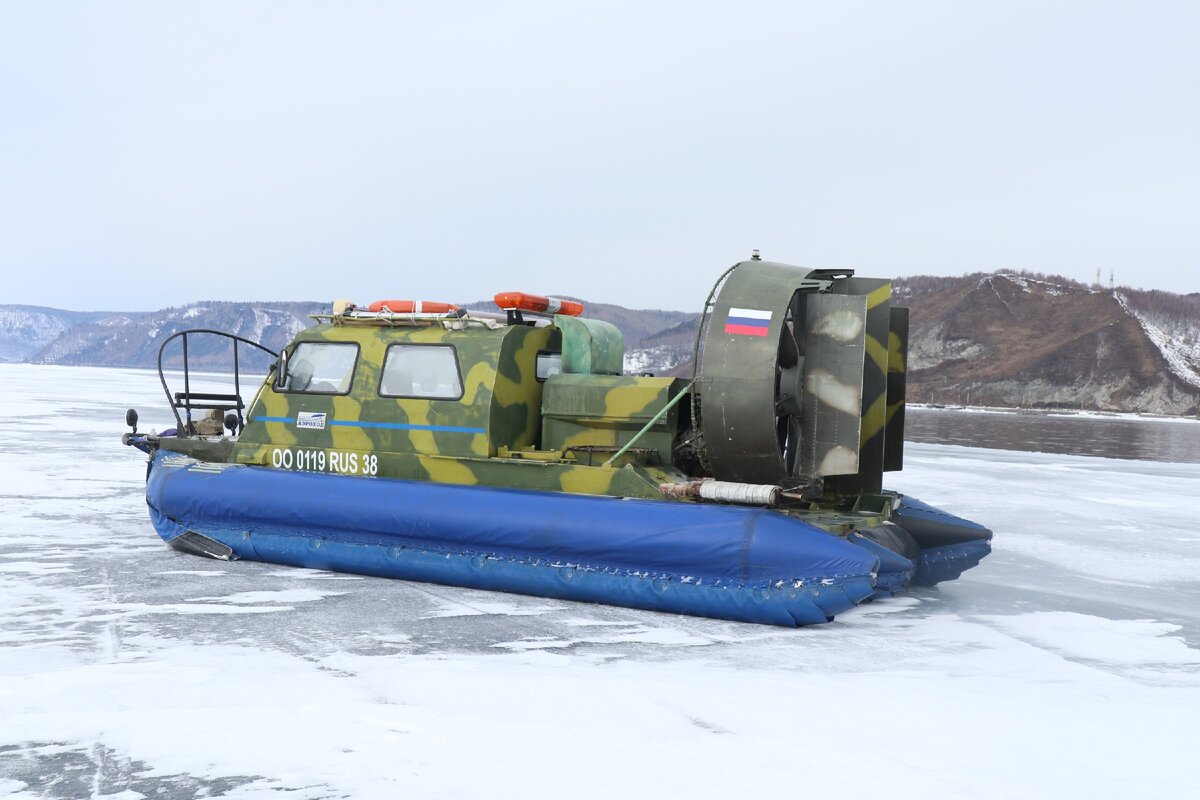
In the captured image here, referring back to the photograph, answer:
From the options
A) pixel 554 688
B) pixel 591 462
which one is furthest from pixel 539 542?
pixel 554 688

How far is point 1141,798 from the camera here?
3.52 metres

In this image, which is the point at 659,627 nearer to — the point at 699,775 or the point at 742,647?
the point at 742,647

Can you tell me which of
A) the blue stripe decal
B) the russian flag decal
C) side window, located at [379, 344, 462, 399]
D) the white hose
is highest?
the russian flag decal

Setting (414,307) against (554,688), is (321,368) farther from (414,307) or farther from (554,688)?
(554,688)

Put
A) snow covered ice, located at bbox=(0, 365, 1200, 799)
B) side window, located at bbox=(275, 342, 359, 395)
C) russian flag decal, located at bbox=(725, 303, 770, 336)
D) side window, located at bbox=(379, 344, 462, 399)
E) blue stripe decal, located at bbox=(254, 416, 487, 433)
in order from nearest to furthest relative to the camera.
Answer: snow covered ice, located at bbox=(0, 365, 1200, 799), russian flag decal, located at bbox=(725, 303, 770, 336), blue stripe decal, located at bbox=(254, 416, 487, 433), side window, located at bbox=(379, 344, 462, 399), side window, located at bbox=(275, 342, 359, 395)

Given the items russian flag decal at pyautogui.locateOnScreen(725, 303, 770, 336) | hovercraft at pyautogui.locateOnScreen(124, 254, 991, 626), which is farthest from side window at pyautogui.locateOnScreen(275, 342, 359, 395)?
russian flag decal at pyautogui.locateOnScreen(725, 303, 770, 336)

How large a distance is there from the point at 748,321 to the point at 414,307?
2.78 meters

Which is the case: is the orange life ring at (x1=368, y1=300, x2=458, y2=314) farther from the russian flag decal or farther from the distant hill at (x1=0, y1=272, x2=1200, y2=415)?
the distant hill at (x1=0, y1=272, x2=1200, y2=415)

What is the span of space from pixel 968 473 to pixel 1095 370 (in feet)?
199

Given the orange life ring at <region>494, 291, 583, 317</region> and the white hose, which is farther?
the orange life ring at <region>494, 291, 583, 317</region>

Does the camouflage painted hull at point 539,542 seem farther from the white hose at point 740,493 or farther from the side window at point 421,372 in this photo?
the side window at point 421,372

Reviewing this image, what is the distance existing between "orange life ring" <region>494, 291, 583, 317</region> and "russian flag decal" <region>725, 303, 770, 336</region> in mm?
1751

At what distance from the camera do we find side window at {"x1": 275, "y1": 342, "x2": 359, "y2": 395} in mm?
7848

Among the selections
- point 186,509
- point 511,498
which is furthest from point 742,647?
point 186,509
